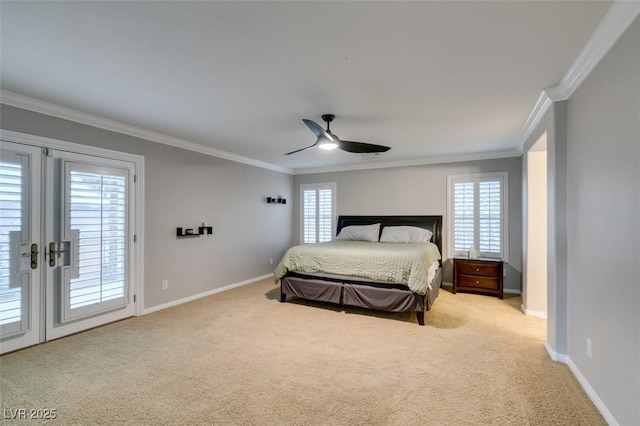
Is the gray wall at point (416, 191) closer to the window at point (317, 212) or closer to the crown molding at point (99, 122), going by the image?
the window at point (317, 212)

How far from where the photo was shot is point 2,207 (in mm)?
2686

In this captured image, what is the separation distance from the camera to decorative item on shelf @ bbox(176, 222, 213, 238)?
4.36m

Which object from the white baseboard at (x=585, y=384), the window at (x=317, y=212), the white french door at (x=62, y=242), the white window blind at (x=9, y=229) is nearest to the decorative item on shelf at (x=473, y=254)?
the white baseboard at (x=585, y=384)

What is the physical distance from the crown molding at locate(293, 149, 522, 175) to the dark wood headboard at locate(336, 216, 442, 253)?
107 centimetres

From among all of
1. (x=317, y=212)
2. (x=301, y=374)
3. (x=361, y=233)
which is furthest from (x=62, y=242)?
(x=317, y=212)

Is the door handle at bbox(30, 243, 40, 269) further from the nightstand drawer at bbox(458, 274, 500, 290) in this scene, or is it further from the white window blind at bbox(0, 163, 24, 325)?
the nightstand drawer at bbox(458, 274, 500, 290)

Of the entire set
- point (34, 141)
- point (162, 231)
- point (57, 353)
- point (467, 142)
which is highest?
point (467, 142)

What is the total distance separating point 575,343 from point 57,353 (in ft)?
15.3

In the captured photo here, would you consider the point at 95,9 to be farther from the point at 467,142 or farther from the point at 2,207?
the point at 467,142

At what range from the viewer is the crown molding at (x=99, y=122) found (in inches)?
110

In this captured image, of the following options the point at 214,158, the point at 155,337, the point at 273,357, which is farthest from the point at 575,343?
the point at 214,158

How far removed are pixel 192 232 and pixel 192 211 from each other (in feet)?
1.10

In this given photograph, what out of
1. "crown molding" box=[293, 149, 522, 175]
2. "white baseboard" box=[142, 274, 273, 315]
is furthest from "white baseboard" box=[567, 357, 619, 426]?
"white baseboard" box=[142, 274, 273, 315]

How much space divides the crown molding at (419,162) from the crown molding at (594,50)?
218cm
